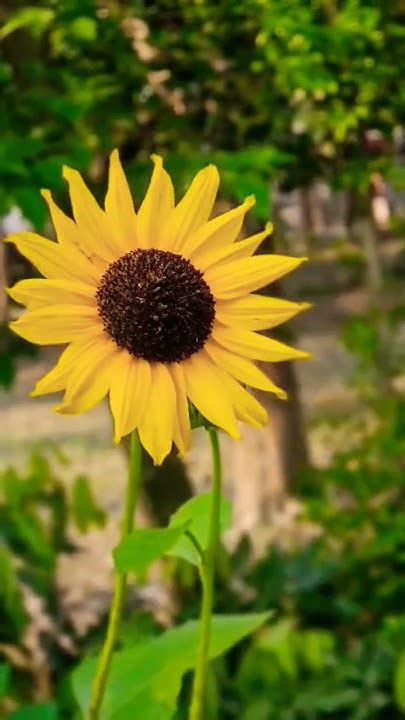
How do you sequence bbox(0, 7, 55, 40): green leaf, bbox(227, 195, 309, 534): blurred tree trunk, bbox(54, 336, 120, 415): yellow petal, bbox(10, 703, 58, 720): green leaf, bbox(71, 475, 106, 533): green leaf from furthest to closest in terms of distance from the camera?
bbox(227, 195, 309, 534): blurred tree trunk → bbox(71, 475, 106, 533): green leaf → bbox(0, 7, 55, 40): green leaf → bbox(10, 703, 58, 720): green leaf → bbox(54, 336, 120, 415): yellow petal

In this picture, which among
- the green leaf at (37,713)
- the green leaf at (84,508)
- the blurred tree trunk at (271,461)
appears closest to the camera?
the green leaf at (37,713)

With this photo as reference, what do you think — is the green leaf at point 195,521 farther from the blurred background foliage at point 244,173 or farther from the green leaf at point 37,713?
the blurred background foliage at point 244,173

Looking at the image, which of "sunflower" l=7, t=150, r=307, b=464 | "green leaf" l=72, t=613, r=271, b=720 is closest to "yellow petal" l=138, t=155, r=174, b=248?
"sunflower" l=7, t=150, r=307, b=464

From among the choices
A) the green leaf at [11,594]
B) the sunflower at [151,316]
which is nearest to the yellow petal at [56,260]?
the sunflower at [151,316]

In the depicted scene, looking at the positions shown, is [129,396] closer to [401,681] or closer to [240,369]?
[240,369]

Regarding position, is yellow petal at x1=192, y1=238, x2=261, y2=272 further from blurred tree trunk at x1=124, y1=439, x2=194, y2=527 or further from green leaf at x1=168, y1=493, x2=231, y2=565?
blurred tree trunk at x1=124, y1=439, x2=194, y2=527

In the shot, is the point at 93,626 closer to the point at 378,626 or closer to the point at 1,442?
the point at 378,626
